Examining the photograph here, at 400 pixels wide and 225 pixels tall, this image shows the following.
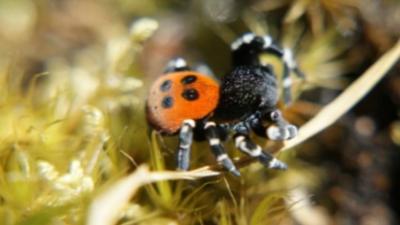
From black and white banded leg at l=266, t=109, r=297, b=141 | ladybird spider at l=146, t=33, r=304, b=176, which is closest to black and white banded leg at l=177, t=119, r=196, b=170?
ladybird spider at l=146, t=33, r=304, b=176

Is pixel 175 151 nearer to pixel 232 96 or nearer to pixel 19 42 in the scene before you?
pixel 232 96

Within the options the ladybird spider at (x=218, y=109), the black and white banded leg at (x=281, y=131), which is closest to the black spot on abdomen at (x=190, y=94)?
the ladybird spider at (x=218, y=109)

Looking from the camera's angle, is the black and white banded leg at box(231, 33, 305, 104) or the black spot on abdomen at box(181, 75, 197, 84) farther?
the black and white banded leg at box(231, 33, 305, 104)

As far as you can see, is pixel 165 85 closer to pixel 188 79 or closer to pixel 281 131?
pixel 188 79

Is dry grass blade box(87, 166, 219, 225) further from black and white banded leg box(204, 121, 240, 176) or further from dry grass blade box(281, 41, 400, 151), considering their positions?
dry grass blade box(281, 41, 400, 151)

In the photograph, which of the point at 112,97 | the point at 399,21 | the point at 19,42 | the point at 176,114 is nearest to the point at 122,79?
the point at 112,97

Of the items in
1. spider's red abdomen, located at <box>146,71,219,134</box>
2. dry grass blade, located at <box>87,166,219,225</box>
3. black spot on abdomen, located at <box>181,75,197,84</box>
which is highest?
black spot on abdomen, located at <box>181,75,197,84</box>

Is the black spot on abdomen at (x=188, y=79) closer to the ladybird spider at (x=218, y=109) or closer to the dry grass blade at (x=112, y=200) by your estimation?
the ladybird spider at (x=218, y=109)
